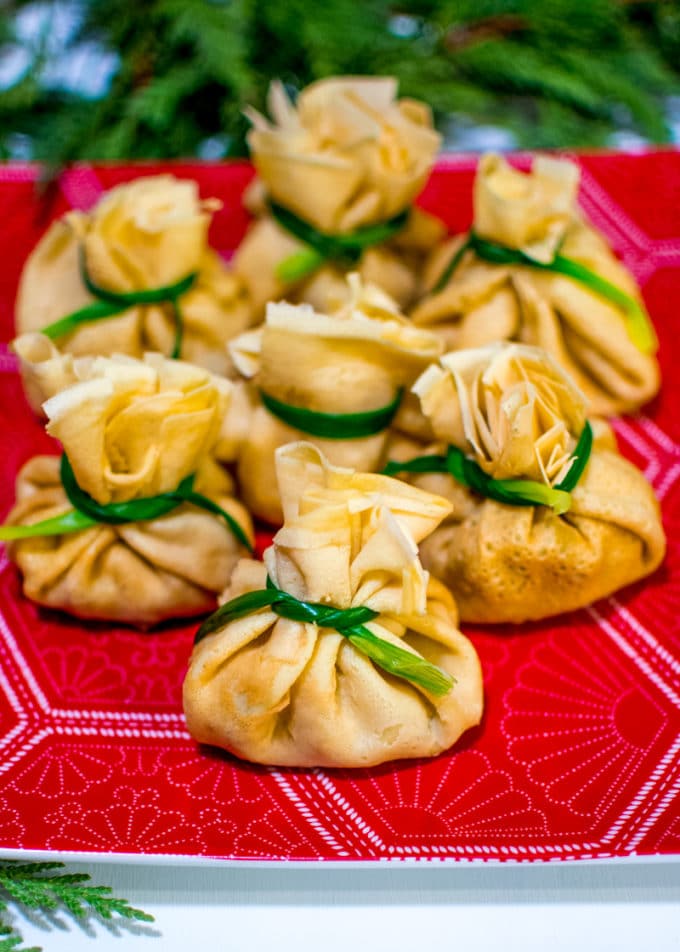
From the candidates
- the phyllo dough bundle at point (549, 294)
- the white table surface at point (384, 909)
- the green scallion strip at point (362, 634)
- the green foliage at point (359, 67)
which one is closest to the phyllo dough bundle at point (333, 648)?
the green scallion strip at point (362, 634)

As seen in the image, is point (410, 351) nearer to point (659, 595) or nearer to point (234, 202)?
point (659, 595)

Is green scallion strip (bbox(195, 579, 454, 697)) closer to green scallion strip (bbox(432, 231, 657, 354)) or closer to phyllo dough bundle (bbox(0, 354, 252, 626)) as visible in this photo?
phyllo dough bundle (bbox(0, 354, 252, 626))

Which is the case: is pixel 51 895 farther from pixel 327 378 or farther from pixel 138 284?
pixel 138 284

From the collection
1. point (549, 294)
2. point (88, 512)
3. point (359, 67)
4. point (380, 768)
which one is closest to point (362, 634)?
point (380, 768)

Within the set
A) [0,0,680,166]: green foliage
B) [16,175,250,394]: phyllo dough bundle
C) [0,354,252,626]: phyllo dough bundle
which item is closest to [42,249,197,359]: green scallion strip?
[16,175,250,394]: phyllo dough bundle

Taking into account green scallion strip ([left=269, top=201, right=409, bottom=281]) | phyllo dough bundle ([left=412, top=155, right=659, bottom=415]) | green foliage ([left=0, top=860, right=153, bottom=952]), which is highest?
phyllo dough bundle ([left=412, top=155, right=659, bottom=415])

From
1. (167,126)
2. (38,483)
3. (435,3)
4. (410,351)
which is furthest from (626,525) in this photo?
(435,3)
